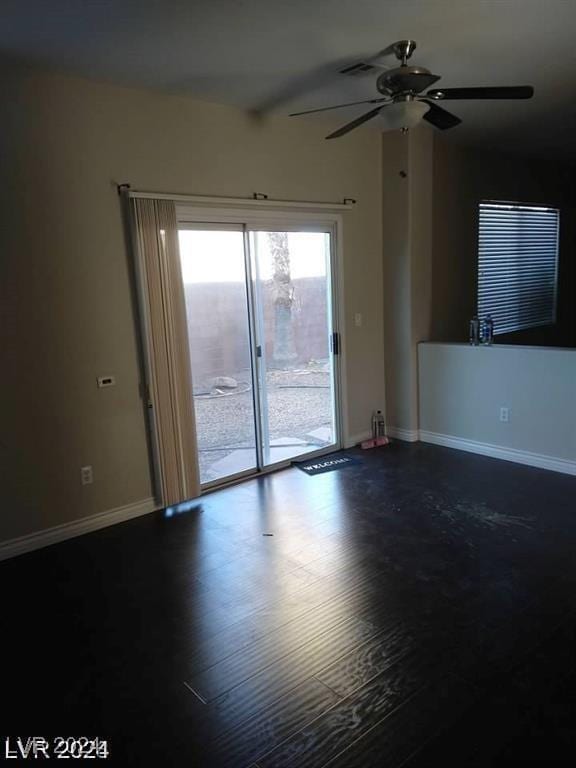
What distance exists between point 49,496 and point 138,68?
2.59 metres

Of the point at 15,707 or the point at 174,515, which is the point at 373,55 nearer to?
the point at 174,515

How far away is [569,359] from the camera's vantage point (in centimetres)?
381

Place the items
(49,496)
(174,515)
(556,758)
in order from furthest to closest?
(174,515) < (49,496) < (556,758)

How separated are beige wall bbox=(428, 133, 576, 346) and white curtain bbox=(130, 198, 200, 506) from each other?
2.59m

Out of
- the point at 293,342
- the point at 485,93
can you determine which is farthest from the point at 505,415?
the point at 485,93

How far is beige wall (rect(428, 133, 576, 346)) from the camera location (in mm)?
4977

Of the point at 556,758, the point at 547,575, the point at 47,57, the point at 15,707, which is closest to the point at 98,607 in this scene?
the point at 15,707

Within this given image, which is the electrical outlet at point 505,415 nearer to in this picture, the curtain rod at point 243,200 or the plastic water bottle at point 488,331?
the plastic water bottle at point 488,331

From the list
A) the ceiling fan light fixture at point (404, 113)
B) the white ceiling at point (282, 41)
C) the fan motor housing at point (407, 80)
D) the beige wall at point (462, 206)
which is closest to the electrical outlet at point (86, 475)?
the white ceiling at point (282, 41)

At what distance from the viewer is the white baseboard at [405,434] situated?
4941 millimetres

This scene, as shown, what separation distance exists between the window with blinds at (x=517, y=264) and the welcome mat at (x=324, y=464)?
2.44m

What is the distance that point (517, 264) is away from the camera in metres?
6.20

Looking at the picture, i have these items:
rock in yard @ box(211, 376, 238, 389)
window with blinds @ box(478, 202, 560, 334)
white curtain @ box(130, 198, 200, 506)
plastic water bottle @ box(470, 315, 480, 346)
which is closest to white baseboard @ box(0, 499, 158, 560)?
white curtain @ box(130, 198, 200, 506)

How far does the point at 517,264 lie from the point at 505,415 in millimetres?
2733
